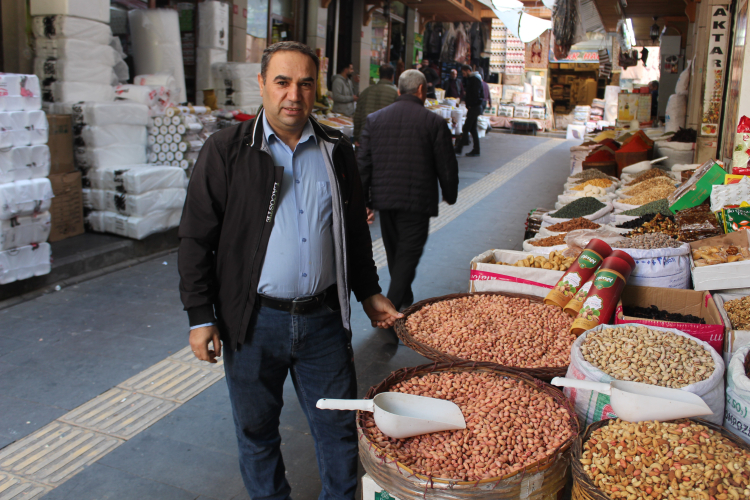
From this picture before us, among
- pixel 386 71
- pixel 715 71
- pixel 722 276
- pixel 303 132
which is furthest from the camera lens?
pixel 386 71

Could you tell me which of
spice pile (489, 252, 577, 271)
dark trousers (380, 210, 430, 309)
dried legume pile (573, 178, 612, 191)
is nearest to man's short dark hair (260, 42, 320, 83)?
spice pile (489, 252, 577, 271)

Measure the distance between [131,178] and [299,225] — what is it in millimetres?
4046

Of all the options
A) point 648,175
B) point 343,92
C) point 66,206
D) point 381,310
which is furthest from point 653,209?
point 343,92

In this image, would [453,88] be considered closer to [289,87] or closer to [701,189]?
[701,189]

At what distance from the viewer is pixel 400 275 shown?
13.4 ft

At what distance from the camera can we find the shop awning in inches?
573

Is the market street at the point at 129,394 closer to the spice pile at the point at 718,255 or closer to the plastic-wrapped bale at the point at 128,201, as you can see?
the plastic-wrapped bale at the point at 128,201

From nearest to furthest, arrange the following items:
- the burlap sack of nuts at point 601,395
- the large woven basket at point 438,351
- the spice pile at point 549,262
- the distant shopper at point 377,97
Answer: the burlap sack of nuts at point 601,395, the large woven basket at point 438,351, the spice pile at point 549,262, the distant shopper at point 377,97

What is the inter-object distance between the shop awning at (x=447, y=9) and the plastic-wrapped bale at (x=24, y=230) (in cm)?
1173

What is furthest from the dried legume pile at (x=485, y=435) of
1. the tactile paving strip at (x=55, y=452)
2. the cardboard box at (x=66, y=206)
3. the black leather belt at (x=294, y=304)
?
the cardboard box at (x=66, y=206)

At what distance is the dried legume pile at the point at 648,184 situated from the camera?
5.24 metres

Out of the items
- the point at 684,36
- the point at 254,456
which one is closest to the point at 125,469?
the point at 254,456

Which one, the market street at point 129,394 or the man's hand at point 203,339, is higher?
the man's hand at point 203,339

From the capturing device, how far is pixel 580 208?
473cm
